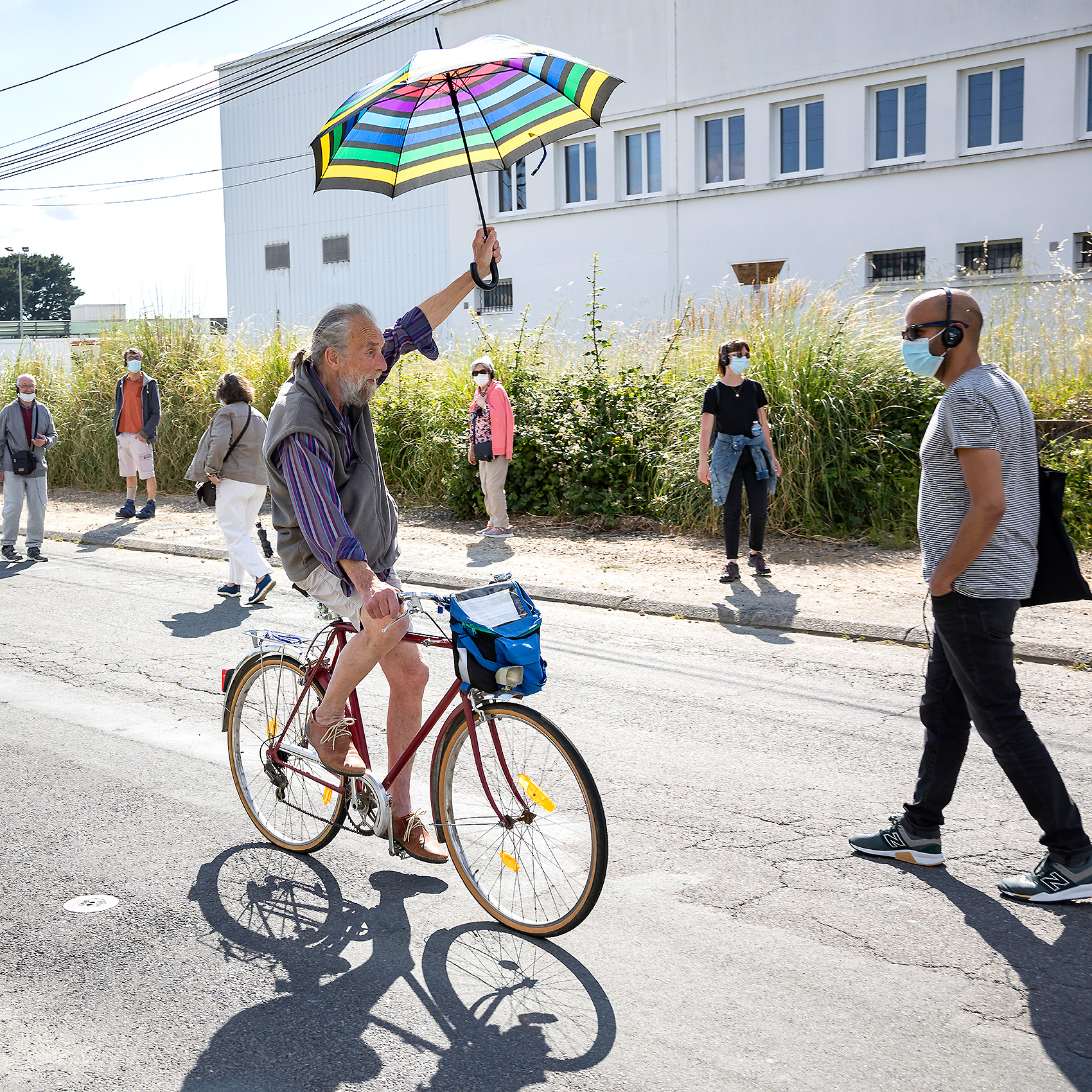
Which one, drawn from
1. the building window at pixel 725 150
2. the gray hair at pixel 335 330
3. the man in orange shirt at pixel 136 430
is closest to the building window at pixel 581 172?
the building window at pixel 725 150

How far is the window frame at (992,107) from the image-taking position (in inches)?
829

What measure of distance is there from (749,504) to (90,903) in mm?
6848

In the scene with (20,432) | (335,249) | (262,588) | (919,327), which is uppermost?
(335,249)

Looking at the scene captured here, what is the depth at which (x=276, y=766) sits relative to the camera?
4.48 metres

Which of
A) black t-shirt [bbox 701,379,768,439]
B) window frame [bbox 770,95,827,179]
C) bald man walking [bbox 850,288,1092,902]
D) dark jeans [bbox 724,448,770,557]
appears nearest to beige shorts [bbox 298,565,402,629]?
bald man walking [bbox 850,288,1092,902]

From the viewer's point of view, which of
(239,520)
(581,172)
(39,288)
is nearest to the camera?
(239,520)

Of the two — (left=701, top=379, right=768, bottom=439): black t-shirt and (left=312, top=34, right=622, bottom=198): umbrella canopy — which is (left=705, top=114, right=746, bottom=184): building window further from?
(left=312, top=34, right=622, bottom=198): umbrella canopy

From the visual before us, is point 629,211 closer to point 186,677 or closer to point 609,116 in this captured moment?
point 609,116

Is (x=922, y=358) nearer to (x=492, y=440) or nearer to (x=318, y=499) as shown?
(x=318, y=499)

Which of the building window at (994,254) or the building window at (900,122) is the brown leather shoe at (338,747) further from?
the building window at (900,122)

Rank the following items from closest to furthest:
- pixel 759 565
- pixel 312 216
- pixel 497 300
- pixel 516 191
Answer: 1. pixel 759 565
2. pixel 516 191
3. pixel 497 300
4. pixel 312 216

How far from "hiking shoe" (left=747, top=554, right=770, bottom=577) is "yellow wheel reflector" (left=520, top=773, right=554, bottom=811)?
21.6 feet

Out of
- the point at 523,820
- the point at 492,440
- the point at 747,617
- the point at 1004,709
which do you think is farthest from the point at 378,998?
the point at 492,440

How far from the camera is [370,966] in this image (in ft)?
12.0
